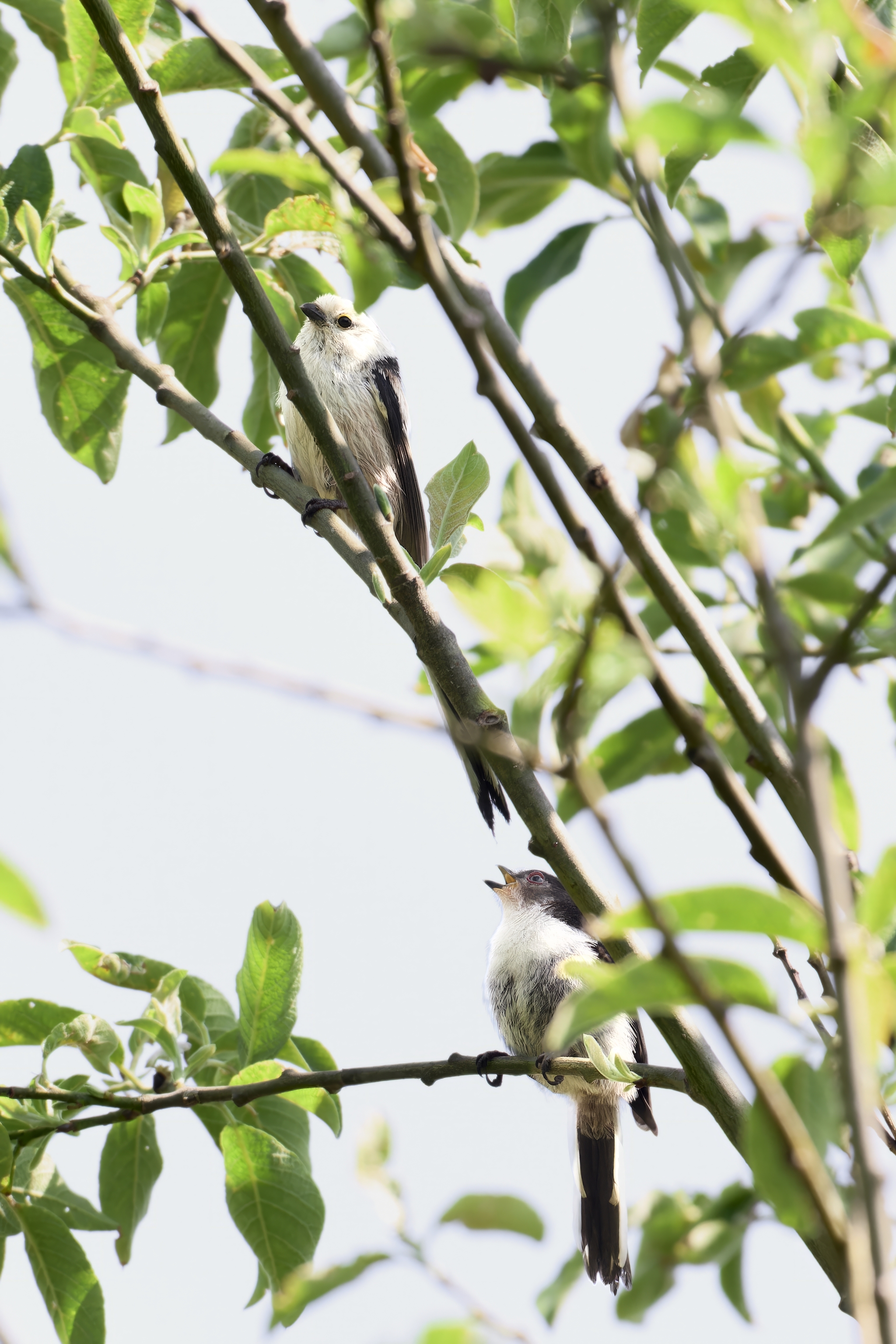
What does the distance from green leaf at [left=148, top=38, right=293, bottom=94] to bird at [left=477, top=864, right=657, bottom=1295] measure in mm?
3210

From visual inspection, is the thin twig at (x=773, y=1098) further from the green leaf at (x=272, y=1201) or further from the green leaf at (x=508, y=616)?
the green leaf at (x=272, y=1201)

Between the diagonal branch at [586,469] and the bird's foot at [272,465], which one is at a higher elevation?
the bird's foot at [272,465]

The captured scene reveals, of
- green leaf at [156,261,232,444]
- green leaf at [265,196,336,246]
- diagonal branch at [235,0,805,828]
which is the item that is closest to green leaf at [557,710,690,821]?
Result: diagonal branch at [235,0,805,828]

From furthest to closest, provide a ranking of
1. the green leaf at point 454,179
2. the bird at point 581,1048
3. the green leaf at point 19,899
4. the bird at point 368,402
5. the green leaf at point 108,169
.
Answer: the bird at point 368,402 < the bird at point 581,1048 < the green leaf at point 108,169 < the green leaf at point 454,179 < the green leaf at point 19,899

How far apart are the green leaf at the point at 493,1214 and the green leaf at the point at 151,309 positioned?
2.04 meters

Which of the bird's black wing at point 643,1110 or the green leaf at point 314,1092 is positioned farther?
the bird's black wing at point 643,1110

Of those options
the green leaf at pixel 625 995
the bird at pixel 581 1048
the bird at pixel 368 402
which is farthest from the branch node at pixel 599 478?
the bird at pixel 581 1048

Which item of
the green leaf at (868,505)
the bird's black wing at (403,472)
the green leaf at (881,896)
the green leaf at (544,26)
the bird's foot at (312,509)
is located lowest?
the green leaf at (881,896)

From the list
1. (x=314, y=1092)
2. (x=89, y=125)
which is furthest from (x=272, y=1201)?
(x=89, y=125)

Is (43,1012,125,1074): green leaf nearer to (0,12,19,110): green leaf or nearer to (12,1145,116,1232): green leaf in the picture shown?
(12,1145,116,1232): green leaf

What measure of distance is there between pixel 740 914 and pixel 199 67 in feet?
7.49

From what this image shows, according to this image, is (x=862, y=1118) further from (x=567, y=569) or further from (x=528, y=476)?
(x=528, y=476)

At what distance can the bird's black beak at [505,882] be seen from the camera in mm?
5652

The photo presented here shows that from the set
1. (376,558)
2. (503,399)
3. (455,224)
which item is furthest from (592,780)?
(455,224)
